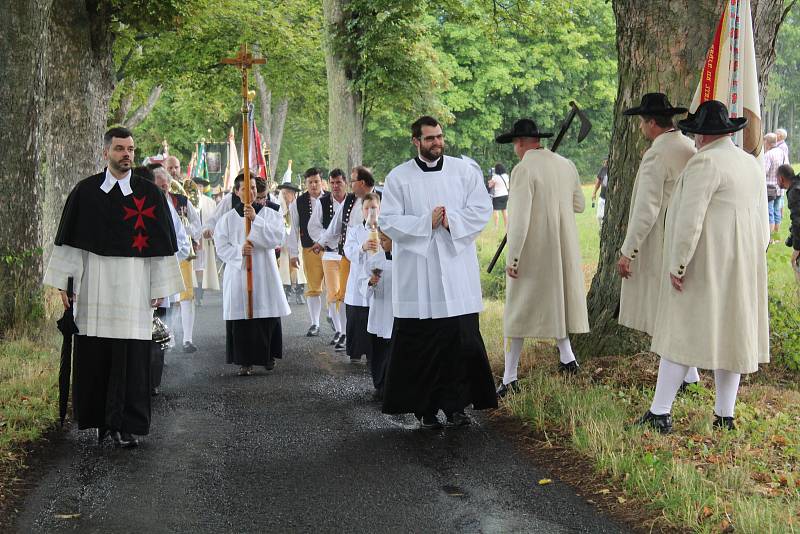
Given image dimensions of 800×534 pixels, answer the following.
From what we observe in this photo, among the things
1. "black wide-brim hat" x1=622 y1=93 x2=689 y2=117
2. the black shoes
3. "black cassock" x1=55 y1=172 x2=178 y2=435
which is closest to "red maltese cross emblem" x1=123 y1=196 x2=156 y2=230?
"black cassock" x1=55 y1=172 x2=178 y2=435

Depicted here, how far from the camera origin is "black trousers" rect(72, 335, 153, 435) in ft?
26.2

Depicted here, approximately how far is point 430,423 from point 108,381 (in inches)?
95.9

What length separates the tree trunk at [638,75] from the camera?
9.56 m

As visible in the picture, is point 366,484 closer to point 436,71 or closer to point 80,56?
point 80,56

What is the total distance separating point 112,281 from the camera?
8055 mm

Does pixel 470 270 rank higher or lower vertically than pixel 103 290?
higher

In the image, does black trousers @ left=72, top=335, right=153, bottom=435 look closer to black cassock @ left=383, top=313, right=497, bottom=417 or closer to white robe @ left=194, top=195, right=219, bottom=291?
black cassock @ left=383, top=313, right=497, bottom=417

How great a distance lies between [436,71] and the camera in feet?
77.5

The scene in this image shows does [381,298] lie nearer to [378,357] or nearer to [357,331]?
[378,357]

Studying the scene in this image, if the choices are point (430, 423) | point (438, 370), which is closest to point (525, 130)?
point (438, 370)

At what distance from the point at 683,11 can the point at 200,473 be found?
18.8ft

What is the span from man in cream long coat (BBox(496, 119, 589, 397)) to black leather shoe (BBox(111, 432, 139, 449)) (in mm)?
3147

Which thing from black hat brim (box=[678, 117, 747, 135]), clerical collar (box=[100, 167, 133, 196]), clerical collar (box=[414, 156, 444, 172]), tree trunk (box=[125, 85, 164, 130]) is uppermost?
tree trunk (box=[125, 85, 164, 130])

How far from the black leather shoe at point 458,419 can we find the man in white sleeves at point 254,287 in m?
3.59
